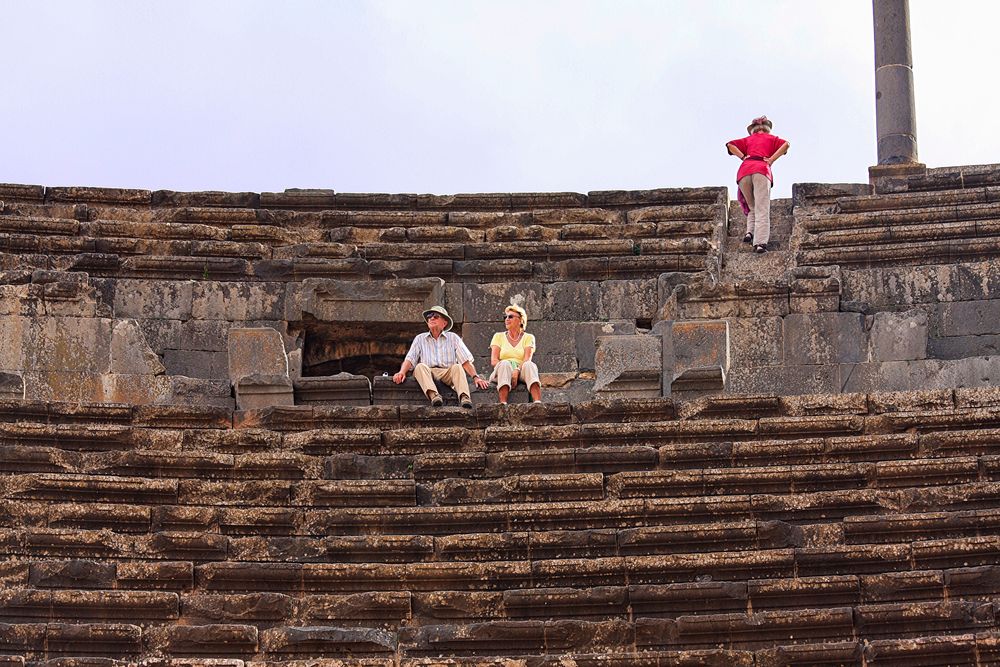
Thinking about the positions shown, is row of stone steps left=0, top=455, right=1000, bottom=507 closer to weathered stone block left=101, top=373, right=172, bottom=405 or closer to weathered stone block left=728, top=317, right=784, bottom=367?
weathered stone block left=101, top=373, right=172, bottom=405

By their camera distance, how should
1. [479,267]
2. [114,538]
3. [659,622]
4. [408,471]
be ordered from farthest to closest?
[479,267], [408,471], [114,538], [659,622]

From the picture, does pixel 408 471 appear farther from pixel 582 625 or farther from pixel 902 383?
pixel 902 383

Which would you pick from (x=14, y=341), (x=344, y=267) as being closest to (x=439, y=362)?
(x=344, y=267)

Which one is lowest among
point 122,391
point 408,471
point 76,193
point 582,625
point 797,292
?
point 582,625

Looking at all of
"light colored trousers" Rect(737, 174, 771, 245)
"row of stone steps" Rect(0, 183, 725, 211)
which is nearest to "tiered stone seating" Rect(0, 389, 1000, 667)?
"light colored trousers" Rect(737, 174, 771, 245)

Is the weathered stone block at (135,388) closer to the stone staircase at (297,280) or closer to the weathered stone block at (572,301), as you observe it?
the stone staircase at (297,280)

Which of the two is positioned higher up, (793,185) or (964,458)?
(793,185)

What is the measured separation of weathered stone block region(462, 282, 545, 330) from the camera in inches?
695

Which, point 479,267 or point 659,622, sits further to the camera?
point 479,267

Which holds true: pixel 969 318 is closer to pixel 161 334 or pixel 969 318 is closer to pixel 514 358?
pixel 514 358

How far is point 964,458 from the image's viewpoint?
515 inches

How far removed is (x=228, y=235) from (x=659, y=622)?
318 inches

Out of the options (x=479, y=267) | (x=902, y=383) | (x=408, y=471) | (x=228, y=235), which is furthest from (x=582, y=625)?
(x=228, y=235)

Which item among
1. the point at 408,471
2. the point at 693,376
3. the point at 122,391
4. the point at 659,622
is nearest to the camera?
the point at 659,622
